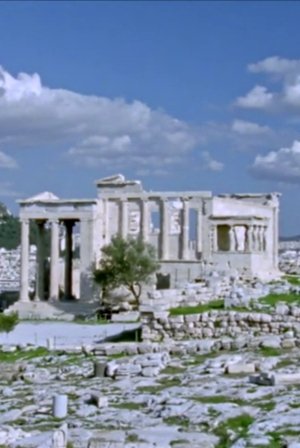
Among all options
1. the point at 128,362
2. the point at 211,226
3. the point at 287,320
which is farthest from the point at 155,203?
the point at 128,362

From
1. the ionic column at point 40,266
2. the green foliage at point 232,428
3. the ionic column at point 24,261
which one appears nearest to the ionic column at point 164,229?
the ionic column at point 40,266

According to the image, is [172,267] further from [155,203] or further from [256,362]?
[256,362]

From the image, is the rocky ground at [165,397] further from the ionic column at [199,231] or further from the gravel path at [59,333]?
the ionic column at [199,231]

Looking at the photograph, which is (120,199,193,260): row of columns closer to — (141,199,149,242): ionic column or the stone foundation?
(141,199,149,242): ionic column

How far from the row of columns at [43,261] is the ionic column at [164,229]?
244 inches

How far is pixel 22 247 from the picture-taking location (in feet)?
213

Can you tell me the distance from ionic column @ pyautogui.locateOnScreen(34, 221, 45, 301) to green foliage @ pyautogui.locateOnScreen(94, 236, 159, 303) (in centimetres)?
643

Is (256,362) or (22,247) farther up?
(22,247)

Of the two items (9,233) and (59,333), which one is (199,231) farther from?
(9,233)

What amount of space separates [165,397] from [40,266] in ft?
165

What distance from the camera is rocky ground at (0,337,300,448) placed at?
13.2m

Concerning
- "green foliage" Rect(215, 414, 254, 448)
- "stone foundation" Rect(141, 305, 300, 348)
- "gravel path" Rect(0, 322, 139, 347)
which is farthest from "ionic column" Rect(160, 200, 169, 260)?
"green foliage" Rect(215, 414, 254, 448)

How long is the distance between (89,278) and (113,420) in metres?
47.1

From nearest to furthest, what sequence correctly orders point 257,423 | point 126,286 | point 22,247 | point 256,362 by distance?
point 257,423
point 256,362
point 126,286
point 22,247
